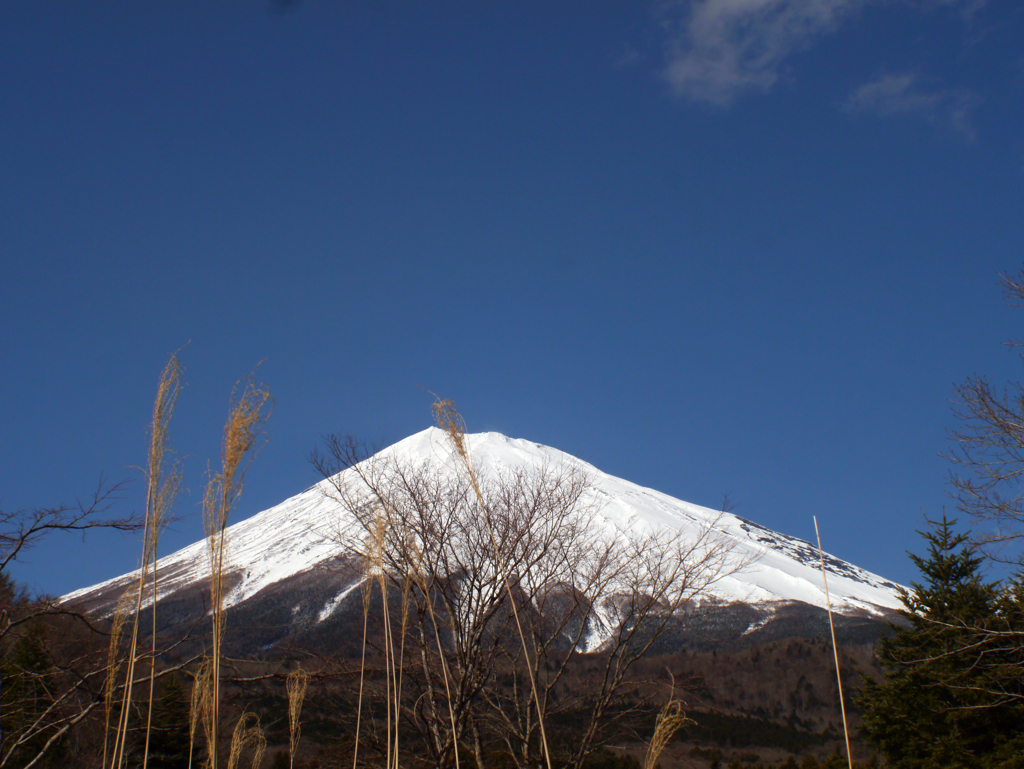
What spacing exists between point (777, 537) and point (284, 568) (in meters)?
70.8

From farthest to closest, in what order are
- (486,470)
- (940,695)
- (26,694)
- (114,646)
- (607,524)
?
(607,524)
(486,470)
(940,695)
(26,694)
(114,646)

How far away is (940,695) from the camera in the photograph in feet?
47.3

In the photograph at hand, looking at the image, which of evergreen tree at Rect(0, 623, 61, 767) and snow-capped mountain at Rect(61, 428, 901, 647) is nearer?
evergreen tree at Rect(0, 623, 61, 767)

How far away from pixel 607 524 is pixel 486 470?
2603cm

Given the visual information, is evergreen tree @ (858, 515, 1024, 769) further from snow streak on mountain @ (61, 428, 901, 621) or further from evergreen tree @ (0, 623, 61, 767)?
snow streak on mountain @ (61, 428, 901, 621)

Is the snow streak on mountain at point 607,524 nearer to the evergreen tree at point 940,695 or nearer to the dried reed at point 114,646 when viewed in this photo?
the evergreen tree at point 940,695

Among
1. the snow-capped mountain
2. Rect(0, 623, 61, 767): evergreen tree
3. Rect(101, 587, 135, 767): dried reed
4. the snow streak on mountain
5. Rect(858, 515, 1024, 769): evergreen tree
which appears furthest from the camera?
the snow streak on mountain

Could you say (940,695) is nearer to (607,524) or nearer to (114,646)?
(114,646)

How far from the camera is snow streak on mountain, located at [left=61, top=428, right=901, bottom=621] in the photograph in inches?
2616

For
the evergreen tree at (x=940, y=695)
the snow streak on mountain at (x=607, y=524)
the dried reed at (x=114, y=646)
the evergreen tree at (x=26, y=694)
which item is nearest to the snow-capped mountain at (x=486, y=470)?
the snow streak on mountain at (x=607, y=524)

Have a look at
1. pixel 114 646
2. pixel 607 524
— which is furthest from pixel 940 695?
pixel 607 524

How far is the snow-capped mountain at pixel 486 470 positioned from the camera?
2416 inches

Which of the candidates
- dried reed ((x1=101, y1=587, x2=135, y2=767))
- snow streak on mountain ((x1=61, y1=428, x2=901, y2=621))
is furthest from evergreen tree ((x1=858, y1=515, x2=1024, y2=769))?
snow streak on mountain ((x1=61, y1=428, x2=901, y2=621))

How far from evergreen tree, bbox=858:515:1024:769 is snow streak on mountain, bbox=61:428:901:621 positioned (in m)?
41.7
